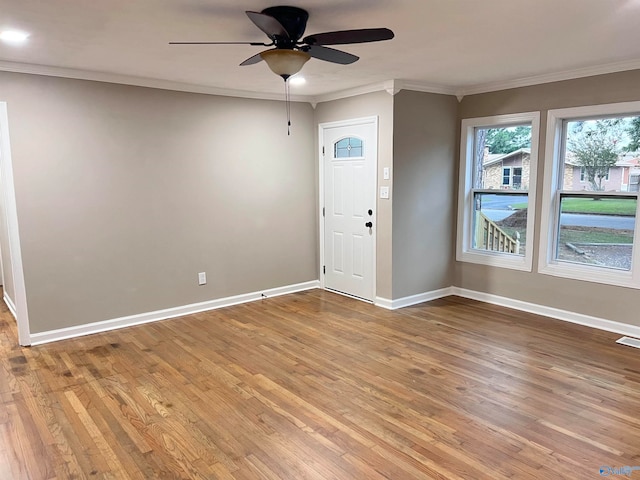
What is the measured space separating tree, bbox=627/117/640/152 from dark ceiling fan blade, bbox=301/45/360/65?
2.87m

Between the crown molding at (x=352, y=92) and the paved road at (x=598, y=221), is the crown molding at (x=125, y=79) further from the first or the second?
the paved road at (x=598, y=221)

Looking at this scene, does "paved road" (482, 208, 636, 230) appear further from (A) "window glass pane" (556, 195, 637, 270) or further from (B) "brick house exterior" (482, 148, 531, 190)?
(B) "brick house exterior" (482, 148, 531, 190)

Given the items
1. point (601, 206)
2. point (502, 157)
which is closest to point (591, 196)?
→ point (601, 206)

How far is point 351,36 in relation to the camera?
2482 millimetres

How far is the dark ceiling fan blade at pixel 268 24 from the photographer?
2.24 meters

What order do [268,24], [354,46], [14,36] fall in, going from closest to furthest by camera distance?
[268,24] → [14,36] → [354,46]

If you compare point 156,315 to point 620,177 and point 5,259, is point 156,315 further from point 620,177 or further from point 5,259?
point 620,177

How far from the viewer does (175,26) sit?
2.83 m

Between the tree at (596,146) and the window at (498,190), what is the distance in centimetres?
36

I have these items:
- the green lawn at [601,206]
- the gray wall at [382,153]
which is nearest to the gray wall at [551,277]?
the green lawn at [601,206]

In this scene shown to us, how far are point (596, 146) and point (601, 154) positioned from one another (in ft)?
0.30

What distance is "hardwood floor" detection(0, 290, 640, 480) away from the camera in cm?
243

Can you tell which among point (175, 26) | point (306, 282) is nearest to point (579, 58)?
point (175, 26)

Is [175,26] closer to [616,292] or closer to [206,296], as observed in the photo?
[206,296]
